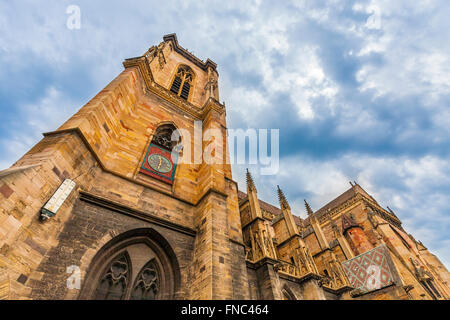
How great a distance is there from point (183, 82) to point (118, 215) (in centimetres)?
1245

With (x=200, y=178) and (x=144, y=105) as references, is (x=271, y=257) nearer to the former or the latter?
(x=200, y=178)

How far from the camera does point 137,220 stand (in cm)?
586

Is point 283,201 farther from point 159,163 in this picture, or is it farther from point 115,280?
point 115,280

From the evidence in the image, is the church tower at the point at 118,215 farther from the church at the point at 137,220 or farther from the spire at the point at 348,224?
the spire at the point at 348,224

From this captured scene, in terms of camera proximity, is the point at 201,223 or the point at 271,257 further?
the point at 271,257

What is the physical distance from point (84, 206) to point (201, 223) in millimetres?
3196

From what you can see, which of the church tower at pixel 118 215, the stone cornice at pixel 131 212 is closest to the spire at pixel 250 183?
the church tower at pixel 118 215

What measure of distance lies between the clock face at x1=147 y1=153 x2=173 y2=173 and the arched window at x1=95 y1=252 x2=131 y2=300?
3.34m

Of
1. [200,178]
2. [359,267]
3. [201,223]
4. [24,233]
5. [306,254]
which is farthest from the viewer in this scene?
[359,267]

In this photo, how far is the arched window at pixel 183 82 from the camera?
14711mm

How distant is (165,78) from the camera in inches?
573

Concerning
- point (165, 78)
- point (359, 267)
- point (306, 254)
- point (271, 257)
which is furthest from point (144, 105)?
point (359, 267)

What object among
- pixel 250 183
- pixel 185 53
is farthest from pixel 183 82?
pixel 250 183

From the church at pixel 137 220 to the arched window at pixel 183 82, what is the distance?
3220 millimetres
